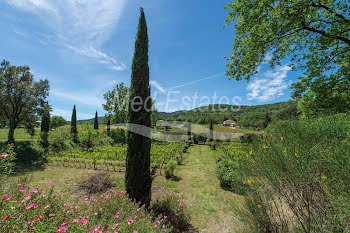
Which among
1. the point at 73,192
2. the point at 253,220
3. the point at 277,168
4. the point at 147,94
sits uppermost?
the point at 147,94

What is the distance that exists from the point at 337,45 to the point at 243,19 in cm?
359

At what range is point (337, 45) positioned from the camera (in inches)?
189

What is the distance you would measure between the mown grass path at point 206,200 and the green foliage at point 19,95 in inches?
595

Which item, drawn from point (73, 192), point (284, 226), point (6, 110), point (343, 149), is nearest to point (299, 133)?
point (343, 149)

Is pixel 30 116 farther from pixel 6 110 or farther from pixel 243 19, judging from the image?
pixel 243 19

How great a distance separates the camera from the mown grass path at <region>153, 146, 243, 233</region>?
358cm

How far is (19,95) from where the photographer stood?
12.0 metres

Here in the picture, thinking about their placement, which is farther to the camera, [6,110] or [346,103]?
[6,110]

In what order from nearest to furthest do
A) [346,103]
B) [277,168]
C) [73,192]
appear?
1. [277,168]
2. [346,103]
3. [73,192]

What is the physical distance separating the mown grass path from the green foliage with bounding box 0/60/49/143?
15120 mm

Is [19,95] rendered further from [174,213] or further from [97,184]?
[174,213]

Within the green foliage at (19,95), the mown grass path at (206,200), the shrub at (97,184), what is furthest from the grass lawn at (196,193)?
the green foliage at (19,95)

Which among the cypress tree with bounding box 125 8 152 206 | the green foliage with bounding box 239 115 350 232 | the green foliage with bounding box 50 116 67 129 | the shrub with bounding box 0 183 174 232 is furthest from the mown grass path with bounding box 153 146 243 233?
the green foliage with bounding box 50 116 67 129

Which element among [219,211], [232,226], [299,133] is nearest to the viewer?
[299,133]
